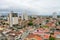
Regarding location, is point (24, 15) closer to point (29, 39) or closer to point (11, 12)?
point (11, 12)

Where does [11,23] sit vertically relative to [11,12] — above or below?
below

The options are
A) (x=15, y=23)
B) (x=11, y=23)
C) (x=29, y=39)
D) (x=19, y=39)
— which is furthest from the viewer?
(x=15, y=23)

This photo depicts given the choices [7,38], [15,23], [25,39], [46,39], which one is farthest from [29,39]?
[15,23]

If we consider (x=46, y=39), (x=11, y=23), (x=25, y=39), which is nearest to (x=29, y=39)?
(x=25, y=39)

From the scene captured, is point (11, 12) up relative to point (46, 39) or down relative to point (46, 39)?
up

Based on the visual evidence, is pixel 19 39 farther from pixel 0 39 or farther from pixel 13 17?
pixel 13 17

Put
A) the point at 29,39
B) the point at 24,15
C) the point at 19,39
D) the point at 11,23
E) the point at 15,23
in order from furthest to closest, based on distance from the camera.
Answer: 1. the point at 24,15
2. the point at 15,23
3. the point at 11,23
4. the point at 19,39
5. the point at 29,39

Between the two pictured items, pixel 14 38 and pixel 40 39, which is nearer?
pixel 40 39

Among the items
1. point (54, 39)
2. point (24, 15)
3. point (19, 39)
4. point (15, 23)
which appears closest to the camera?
point (54, 39)

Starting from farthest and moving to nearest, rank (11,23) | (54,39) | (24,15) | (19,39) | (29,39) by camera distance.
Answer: (24,15) < (11,23) < (19,39) < (29,39) < (54,39)
